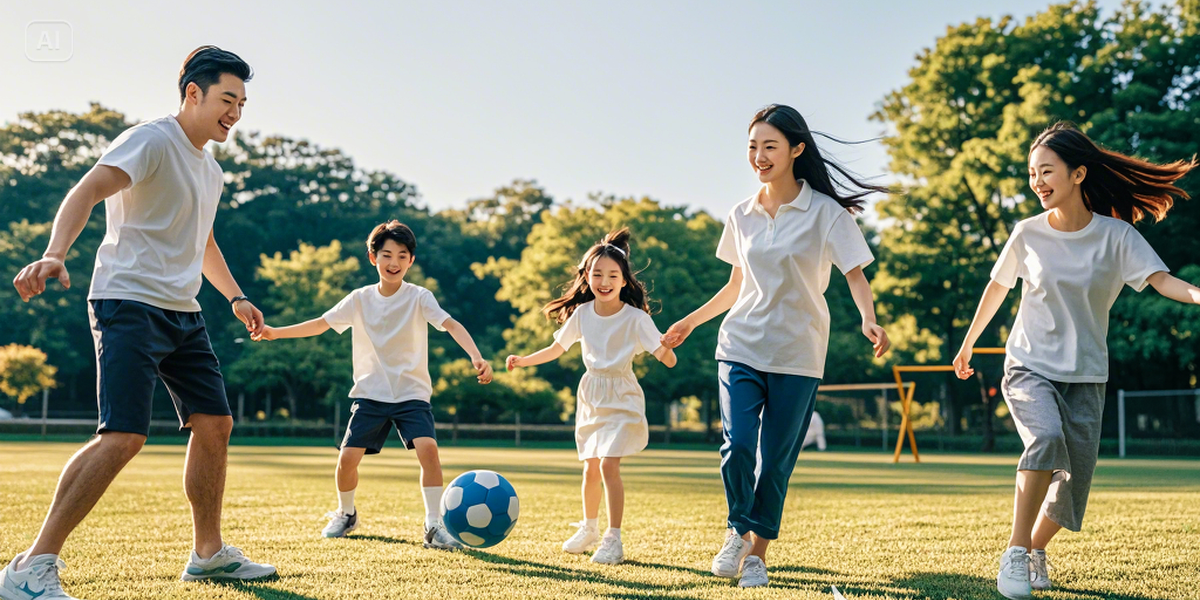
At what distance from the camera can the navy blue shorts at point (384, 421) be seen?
594 cm

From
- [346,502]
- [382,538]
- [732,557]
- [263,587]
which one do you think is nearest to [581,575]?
[732,557]

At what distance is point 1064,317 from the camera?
4.32m

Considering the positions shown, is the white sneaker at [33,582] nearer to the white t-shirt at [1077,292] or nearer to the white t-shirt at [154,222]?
the white t-shirt at [154,222]

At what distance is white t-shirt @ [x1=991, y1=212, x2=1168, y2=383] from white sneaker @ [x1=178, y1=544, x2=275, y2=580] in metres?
3.37

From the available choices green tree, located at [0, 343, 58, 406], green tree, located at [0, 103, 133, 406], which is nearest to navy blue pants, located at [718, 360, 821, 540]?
green tree, located at [0, 343, 58, 406]

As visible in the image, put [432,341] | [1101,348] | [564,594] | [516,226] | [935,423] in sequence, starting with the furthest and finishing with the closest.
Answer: [516,226]
[432,341]
[935,423]
[1101,348]
[564,594]

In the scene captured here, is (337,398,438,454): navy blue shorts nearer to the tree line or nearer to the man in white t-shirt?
the man in white t-shirt

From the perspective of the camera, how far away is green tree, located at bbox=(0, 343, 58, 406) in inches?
1225

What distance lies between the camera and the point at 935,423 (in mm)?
35812

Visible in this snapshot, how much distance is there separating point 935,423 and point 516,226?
1095 inches

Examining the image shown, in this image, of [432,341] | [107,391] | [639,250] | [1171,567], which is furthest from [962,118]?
[107,391]

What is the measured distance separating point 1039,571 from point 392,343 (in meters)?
3.61

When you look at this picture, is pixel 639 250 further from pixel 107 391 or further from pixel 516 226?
pixel 107 391

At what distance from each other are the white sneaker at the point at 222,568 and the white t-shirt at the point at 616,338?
217 cm
